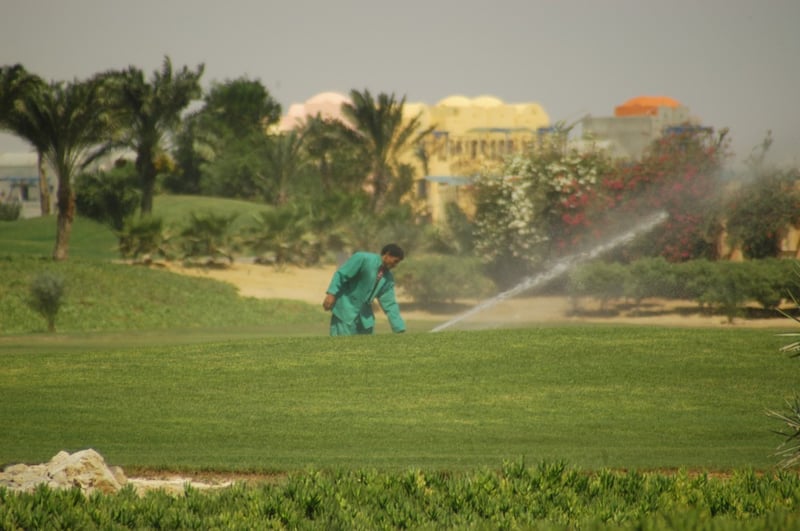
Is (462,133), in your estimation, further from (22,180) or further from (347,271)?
(347,271)

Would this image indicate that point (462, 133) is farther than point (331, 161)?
Yes

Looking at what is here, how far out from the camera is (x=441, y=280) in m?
31.5

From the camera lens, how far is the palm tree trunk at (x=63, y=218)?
34188 mm

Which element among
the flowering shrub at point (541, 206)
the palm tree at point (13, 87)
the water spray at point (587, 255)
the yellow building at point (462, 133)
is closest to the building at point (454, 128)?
the yellow building at point (462, 133)

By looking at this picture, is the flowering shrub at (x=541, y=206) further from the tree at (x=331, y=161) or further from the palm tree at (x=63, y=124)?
the tree at (x=331, y=161)

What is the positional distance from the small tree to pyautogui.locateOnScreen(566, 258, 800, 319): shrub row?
39.9ft

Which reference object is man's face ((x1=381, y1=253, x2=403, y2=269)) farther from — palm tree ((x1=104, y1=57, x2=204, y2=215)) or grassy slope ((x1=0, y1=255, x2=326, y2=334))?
palm tree ((x1=104, y1=57, x2=204, y2=215))

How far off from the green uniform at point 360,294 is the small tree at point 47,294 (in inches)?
392

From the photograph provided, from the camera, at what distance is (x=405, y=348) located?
14.9 metres

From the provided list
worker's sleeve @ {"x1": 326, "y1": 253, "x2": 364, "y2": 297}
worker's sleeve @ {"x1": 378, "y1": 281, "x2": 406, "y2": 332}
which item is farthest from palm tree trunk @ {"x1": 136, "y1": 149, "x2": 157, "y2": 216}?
worker's sleeve @ {"x1": 326, "y1": 253, "x2": 364, "y2": 297}

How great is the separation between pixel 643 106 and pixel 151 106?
3829 cm

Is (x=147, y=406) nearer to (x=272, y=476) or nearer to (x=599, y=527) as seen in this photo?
(x=272, y=476)

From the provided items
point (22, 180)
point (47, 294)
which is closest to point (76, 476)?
point (47, 294)

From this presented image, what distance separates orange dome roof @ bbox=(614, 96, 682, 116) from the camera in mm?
71000
